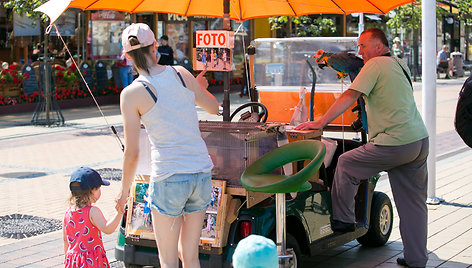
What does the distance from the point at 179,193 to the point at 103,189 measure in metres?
5.25

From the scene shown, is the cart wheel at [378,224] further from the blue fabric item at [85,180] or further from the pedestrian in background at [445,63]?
the pedestrian in background at [445,63]

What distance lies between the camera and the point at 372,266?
19.2 ft

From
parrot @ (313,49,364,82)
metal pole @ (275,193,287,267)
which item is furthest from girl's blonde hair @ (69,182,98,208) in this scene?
parrot @ (313,49,364,82)

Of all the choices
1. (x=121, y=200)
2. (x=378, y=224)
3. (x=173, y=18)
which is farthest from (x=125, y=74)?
(x=121, y=200)

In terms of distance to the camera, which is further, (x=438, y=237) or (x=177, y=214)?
(x=438, y=237)

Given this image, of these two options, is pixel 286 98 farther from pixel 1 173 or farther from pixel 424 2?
pixel 1 173

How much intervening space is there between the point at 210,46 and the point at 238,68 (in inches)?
792

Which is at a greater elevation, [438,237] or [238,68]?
[238,68]

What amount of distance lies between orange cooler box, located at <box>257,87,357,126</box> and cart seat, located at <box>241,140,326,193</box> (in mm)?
1855

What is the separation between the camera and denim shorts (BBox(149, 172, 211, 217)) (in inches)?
159

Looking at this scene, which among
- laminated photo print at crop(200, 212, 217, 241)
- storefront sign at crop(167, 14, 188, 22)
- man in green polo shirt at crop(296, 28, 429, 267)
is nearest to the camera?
laminated photo print at crop(200, 212, 217, 241)

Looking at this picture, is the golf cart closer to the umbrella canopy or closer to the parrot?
the parrot

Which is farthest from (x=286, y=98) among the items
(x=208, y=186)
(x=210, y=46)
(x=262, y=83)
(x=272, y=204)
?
(x=208, y=186)

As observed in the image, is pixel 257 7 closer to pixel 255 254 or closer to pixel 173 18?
pixel 255 254
